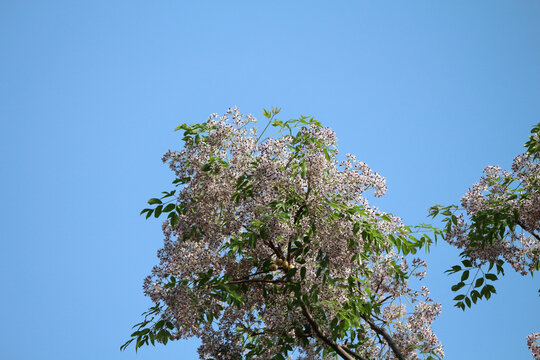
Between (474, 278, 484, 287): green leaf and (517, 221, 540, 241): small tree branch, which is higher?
(517, 221, 540, 241): small tree branch

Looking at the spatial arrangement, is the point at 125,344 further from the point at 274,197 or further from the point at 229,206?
the point at 274,197

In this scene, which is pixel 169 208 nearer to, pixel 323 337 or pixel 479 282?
pixel 323 337

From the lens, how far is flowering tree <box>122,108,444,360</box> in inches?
208

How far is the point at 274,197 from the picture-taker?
5328 millimetres

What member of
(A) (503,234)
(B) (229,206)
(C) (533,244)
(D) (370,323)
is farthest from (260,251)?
(C) (533,244)

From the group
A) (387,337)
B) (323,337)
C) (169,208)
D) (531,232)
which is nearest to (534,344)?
(531,232)

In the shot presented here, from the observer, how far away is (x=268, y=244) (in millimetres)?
5793

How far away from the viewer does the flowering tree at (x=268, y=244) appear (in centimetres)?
527

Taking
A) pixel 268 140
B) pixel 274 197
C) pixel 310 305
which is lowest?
pixel 310 305

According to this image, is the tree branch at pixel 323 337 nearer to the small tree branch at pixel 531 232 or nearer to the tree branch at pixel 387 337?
the tree branch at pixel 387 337

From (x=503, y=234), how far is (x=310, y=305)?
8.08 ft

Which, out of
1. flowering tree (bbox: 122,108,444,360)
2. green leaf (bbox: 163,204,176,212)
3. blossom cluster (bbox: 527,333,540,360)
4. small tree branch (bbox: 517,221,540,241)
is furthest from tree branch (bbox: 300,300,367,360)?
blossom cluster (bbox: 527,333,540,360)

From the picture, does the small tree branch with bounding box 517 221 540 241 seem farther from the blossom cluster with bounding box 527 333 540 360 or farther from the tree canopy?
the blossom cluster with bounding box 527 333 540 360

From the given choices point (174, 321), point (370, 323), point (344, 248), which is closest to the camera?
point (344, 248)
